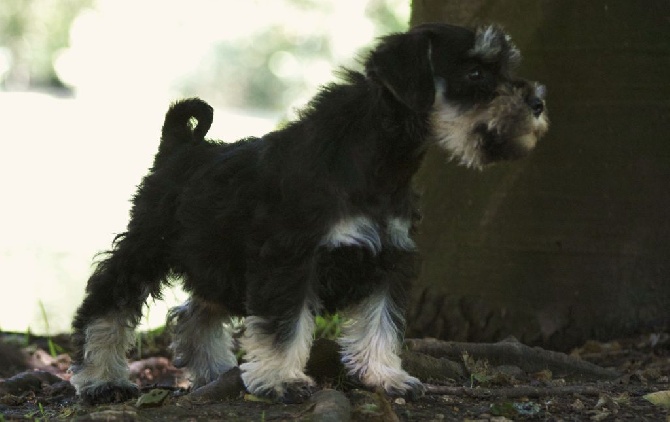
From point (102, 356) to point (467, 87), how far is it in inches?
106

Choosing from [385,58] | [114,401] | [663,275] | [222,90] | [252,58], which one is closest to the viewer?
[385,58]

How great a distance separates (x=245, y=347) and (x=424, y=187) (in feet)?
10.3

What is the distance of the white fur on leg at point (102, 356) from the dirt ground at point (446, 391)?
17 cm

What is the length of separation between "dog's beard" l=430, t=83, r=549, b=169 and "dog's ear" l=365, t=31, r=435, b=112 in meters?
0.15

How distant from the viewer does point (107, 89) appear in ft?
104

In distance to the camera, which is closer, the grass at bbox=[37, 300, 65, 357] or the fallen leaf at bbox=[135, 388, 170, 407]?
the fallen leaf at bbox=[135, 388, 170, 407]

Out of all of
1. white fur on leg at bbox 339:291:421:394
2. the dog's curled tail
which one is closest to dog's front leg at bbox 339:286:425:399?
white fur on leg at bbox 339:291:421:394

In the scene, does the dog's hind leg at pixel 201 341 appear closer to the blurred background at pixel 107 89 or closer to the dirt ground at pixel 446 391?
the dirt ground at pixel 446 391

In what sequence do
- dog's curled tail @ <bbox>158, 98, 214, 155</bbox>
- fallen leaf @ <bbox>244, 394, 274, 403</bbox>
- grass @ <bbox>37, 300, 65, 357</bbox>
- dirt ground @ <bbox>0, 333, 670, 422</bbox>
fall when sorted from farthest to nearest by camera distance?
grass @ <bbox>37, 300, 65, 357</bbox>
dog's curled tail @ <bbox>158, 98, 214, 155</bbox>
fallen leaf @ <bbox>244, 394, 274, 403</bbox>
dirt ground @ <bbox>0, 333, 670, 422</bbox>

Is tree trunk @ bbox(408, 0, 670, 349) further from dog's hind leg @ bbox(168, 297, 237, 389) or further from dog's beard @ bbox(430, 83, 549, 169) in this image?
dog's beard @ bbox(430, 83, 549, 169)

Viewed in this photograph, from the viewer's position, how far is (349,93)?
17.4ft

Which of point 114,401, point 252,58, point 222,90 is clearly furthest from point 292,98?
point 114,401

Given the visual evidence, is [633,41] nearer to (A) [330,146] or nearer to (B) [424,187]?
(B) [424,187]

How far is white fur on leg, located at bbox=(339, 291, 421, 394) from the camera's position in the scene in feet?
17.8
